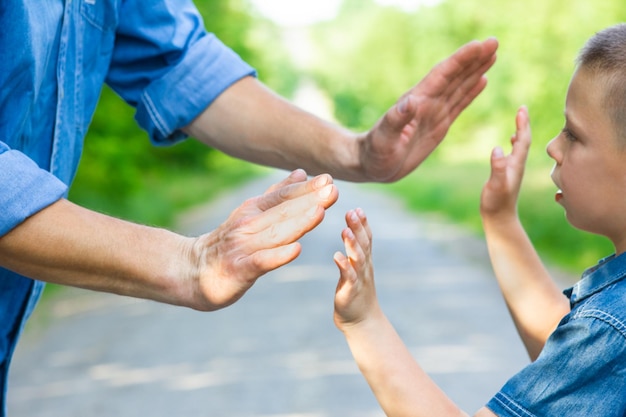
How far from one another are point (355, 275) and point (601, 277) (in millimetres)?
411

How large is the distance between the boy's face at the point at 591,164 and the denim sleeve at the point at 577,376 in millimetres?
192

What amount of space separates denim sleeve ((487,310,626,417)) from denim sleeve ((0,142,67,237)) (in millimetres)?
772

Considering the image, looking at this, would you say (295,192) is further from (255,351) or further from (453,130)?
(453,130)

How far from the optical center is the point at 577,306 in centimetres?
157

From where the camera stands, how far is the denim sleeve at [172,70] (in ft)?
6.63

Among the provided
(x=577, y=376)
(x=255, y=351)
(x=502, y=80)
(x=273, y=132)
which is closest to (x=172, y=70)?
(x=273, y=132)

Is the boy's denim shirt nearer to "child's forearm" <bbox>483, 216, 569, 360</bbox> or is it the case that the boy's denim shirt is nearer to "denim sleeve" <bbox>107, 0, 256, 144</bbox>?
"denim sleeve" <bbox>107, 0, 256, 144</bbox>

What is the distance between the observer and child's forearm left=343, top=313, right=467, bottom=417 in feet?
5.01

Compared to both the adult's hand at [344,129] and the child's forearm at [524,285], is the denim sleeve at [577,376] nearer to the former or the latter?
the child's forearm at [524,285]

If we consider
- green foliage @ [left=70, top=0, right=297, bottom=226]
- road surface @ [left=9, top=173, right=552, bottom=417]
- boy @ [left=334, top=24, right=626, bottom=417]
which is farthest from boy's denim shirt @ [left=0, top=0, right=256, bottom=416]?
green foliage @ [left=70, top=0, right=297, bottom=226]

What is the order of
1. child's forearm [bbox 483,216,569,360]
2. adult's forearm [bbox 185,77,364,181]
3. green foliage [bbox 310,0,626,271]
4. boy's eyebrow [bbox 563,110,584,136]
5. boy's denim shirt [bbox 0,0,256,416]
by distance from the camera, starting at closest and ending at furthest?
boy's denim shirt [bbox 0,0,256,416] → boy's eyebrow [bbox 563,110,584,136] → child's forearm [bbox 483,216,569,360] → adult's forearm [bbox 185,77,364,181] → green foliage [bbox 310,0,626,271]

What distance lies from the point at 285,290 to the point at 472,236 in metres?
4.61

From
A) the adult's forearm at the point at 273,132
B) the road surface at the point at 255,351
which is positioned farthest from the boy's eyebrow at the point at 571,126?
the road surface at the point at 255,351

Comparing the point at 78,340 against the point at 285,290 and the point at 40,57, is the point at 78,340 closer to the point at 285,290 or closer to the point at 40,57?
the point at 285,290
